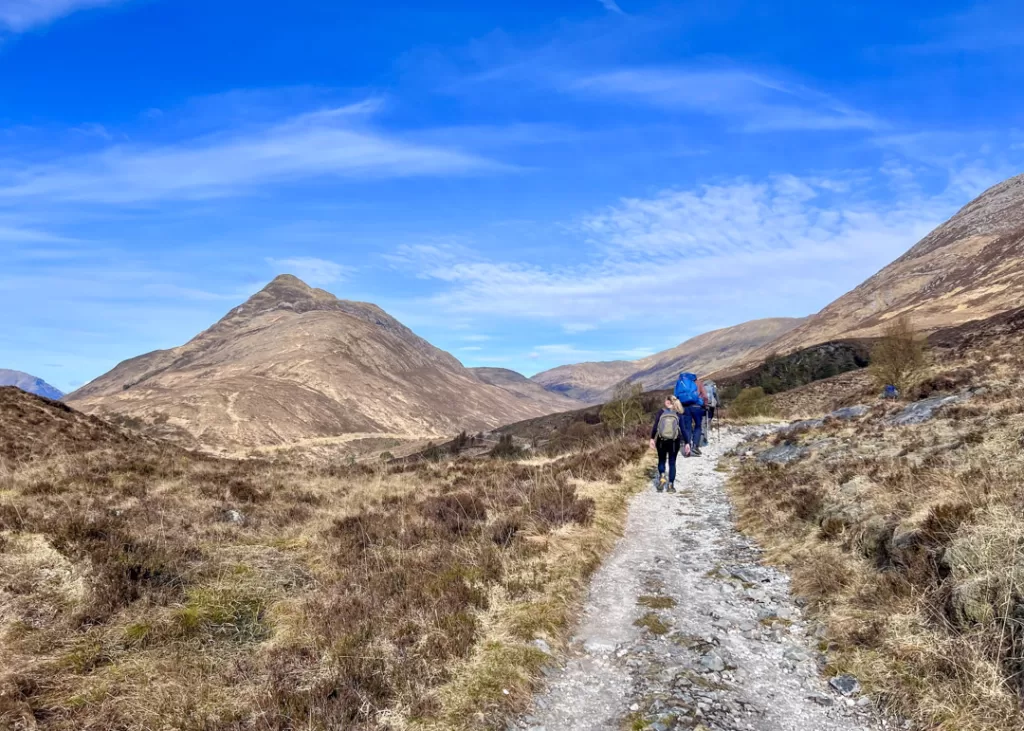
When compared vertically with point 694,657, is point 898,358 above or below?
above

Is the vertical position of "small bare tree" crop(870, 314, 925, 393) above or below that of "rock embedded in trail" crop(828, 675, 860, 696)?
above

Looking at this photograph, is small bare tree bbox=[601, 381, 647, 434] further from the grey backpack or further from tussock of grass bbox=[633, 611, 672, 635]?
tussock of grass bbox=[633, 611, 672, 635]

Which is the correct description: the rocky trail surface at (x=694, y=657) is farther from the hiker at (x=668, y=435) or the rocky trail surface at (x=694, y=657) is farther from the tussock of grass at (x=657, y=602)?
the hiker at (x=668, y=435)

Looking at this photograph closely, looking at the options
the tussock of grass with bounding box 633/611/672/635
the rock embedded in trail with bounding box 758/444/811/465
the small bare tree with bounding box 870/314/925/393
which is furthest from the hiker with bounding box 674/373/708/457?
the small bare tree with bounding box 870/314/925/393

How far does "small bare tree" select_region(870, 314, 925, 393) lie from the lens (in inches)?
1283

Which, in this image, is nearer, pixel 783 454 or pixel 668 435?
pixel 668 435

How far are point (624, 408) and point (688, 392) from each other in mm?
51207

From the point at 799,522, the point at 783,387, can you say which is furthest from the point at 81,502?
the point at 783,387

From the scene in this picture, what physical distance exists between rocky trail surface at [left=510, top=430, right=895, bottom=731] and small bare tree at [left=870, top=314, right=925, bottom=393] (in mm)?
29284

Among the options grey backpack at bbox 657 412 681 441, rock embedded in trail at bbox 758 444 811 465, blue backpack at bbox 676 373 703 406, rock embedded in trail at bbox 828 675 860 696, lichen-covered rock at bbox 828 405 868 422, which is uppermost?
blue backpack at bbox 676 373 703 406

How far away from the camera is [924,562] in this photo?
21.5 ft

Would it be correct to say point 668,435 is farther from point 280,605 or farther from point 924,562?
point 280,605

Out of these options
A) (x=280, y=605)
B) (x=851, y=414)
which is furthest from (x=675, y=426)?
(x=851, y=414)

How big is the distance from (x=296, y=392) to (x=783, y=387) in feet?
420
